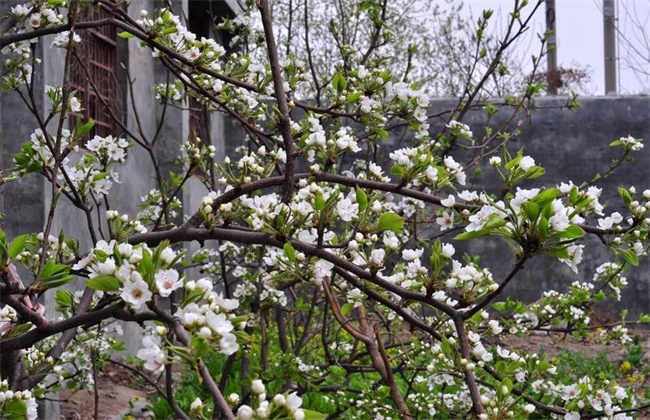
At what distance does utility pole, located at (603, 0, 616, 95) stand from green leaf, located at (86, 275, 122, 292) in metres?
12.4

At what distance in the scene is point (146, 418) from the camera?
5043 millimetres

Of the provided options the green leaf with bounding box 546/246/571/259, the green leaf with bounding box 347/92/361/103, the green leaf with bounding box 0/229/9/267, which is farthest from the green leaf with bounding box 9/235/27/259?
the green leaf with bounding box 347/92/361/103

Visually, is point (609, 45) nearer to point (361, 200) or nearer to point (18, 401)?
point (361, 200)

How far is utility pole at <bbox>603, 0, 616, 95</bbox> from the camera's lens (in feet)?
41.5

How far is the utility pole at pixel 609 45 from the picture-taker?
1266cm

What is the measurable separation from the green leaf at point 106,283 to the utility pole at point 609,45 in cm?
1243

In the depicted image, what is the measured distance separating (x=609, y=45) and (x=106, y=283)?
13386 millimetres

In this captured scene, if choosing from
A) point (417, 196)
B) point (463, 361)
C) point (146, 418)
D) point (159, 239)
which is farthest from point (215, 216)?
point (146, 418)

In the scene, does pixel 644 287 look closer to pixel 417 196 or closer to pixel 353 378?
pixel 353 378

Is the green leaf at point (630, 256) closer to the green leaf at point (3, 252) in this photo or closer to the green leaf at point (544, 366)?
the green leaf at point (544, 366)

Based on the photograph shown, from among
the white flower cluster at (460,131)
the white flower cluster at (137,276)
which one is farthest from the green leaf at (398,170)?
the white flower cluster at (460,131)

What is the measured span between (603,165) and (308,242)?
7023 mm

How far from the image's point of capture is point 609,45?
1340 cm

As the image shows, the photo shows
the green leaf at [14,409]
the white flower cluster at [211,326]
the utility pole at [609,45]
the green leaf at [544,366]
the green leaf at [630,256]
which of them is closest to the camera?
the white flower cluster at [211,326]
